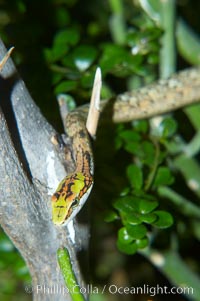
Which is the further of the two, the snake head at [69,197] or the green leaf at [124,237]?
the green leaf at [124,237]

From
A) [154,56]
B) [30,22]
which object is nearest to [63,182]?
[154,56]

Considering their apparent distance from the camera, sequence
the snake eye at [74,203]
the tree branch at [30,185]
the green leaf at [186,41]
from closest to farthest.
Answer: the tree branch at [30,185], the snake eye at [74,203], the green leaf at [186,41]

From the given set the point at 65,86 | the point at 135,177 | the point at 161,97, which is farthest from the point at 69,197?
the point at 161,97

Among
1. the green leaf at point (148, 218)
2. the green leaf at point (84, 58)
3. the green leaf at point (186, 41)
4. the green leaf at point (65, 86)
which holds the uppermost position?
the green leaf at point (84, 58)

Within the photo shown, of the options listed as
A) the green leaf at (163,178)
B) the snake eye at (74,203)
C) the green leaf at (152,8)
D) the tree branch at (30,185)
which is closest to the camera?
the tree branch at (30,185)

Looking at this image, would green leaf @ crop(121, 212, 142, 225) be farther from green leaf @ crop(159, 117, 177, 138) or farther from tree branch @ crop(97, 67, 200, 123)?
tree branch @ crop(97, 67, 200, 123)

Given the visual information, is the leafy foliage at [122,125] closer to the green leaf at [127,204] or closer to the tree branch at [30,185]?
the green leaf at [127,204]

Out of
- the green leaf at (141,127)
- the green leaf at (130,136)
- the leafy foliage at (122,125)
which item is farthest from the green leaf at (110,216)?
the green leaf at (141,127)
